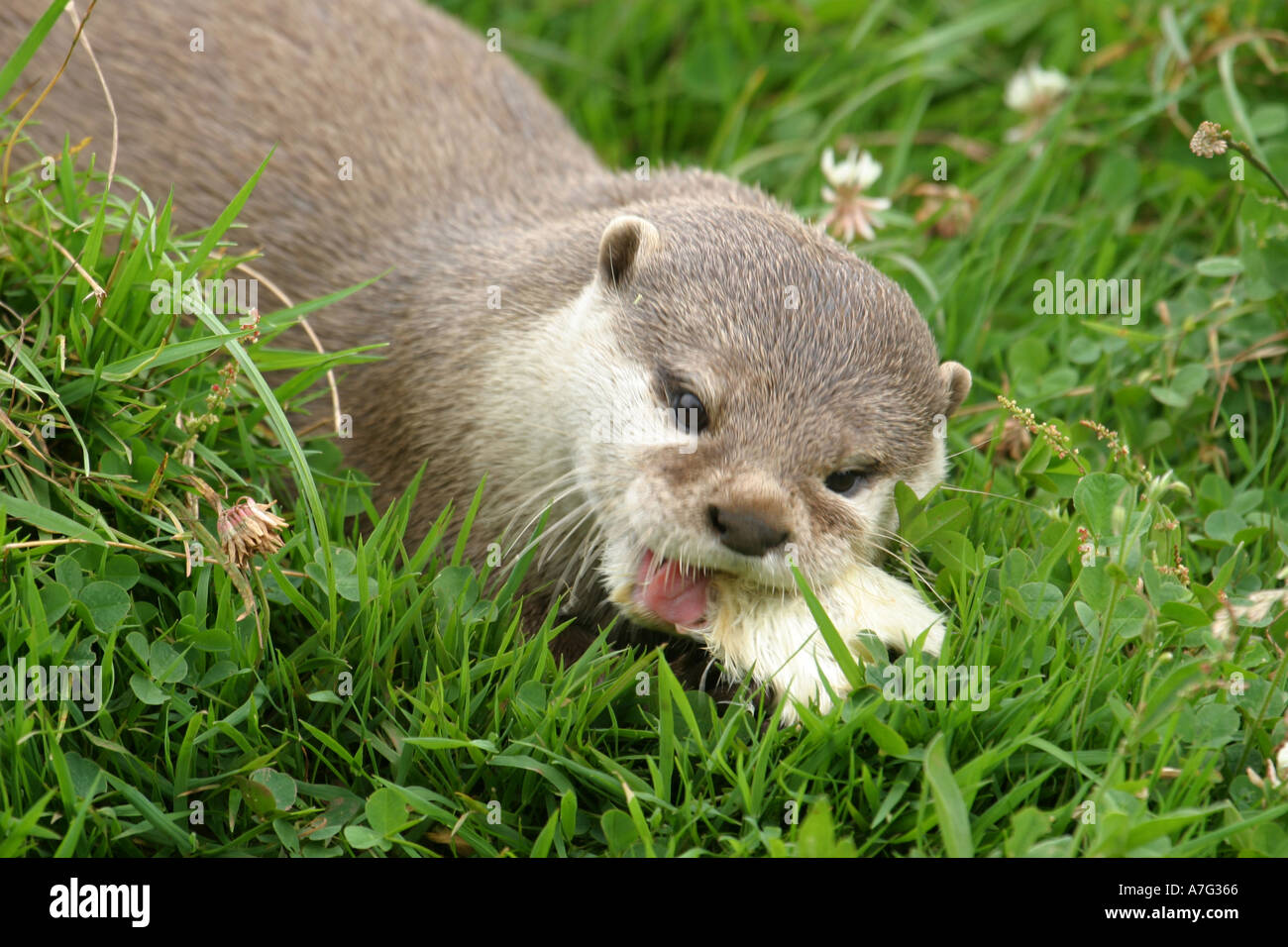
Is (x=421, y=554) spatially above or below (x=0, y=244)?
below

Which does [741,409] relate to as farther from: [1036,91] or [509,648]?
[1036,91]

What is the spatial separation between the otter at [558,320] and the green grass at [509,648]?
0.15 meters

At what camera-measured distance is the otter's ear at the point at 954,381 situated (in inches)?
121

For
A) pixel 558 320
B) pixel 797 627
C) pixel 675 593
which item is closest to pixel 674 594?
pixel 675 593

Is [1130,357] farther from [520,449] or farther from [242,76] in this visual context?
[242,76]

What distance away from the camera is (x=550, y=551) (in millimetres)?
3041

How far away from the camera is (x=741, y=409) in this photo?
8.87ft

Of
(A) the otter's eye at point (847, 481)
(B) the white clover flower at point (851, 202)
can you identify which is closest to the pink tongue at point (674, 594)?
(A) the otter's eye at point (847, 481)

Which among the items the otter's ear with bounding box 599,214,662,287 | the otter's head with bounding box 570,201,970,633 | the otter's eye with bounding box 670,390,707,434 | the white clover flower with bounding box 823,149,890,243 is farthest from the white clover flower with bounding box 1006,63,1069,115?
the otter's eye with bounding box 670,390,707,434

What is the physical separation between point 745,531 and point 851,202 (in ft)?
5.84

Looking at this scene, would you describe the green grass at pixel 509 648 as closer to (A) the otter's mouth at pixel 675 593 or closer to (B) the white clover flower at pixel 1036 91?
(A) the otter's mouth at pixel 675 593

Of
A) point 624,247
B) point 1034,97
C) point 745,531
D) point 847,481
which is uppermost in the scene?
point 1034,97

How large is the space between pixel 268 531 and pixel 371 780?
1.78 ft

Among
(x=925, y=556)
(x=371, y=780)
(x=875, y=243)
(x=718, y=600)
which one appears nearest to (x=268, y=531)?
(x=371, y=780)
